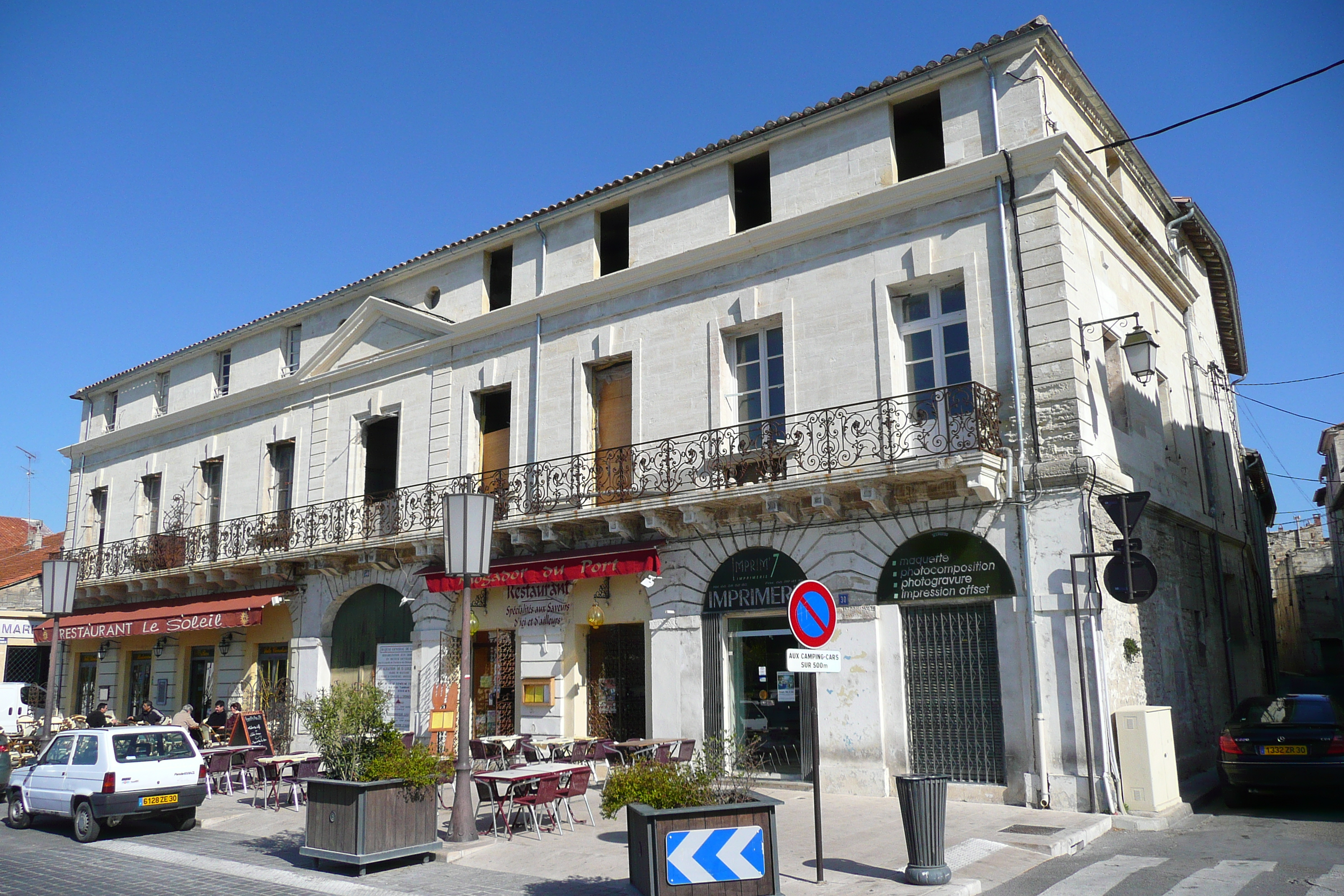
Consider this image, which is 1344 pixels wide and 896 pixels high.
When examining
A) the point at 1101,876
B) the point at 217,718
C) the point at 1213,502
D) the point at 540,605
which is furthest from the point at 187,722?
the point at 1213,502

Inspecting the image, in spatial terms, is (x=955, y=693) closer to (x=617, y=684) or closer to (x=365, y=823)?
(x=617, y=684)

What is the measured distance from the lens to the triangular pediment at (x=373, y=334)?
18.4 meters

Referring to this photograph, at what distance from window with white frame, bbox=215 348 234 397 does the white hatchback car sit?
12.2 metres

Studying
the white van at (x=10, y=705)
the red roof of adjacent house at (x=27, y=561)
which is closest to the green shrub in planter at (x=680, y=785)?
the white van at (x=10, y=705)

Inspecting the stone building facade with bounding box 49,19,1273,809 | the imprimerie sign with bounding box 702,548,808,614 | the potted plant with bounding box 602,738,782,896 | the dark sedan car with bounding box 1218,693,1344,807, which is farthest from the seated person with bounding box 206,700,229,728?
the dark sedan car with bounding box 1218,693,1344,807

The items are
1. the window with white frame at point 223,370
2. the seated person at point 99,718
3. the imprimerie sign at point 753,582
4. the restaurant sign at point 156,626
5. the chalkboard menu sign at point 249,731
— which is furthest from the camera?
the window with white frame at point 223,370

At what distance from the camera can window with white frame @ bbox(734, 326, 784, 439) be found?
14.1m

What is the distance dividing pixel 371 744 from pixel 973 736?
22.3ft

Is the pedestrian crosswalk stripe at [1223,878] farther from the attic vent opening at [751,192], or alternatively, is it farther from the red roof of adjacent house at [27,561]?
the red roof of adjacent house at [27,561]

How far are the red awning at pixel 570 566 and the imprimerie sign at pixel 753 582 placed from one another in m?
0.94

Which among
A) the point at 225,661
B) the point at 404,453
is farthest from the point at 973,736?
the point at 225,661

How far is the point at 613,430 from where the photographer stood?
15.8 meters

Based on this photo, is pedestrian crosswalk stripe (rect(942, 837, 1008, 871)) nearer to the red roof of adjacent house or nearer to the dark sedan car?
the dark sedan car

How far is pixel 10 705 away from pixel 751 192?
20.9 meters
